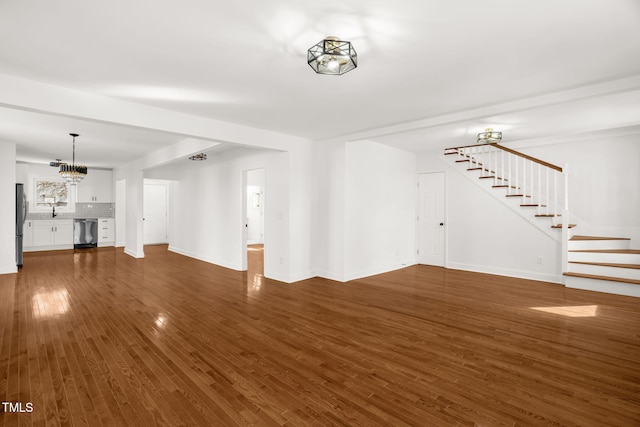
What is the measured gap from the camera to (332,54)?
2.26 meters

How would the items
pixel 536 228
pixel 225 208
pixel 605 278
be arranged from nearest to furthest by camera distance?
pixel 605 278, pixel 536 228, pixel 225 208

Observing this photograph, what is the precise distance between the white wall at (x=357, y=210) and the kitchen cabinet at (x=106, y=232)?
8.26 metres

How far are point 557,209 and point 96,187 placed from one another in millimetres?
12942

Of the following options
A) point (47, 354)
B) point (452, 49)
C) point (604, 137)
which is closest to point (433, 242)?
point (604, 137)

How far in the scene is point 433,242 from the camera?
729 centimetres

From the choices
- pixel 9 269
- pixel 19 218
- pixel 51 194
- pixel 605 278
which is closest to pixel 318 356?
pixel 605 278

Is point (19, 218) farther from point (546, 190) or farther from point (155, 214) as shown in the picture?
point (546, 190)

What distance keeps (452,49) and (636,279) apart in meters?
5.00

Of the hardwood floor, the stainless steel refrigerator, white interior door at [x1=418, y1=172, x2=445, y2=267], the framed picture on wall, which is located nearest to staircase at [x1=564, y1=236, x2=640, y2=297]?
Answer: the hardwood floor

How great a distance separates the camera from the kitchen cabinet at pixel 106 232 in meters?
10.3

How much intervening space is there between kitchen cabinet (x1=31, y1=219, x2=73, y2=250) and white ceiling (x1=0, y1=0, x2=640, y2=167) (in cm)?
633

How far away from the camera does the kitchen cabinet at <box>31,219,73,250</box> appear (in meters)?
9.22

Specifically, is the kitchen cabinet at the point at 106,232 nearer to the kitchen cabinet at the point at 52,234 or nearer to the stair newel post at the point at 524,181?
the kitchen cabinet at the point at 52,234

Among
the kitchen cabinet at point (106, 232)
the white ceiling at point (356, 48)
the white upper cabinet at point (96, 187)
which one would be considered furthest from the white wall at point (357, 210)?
the white upper cabinet at point (96, 187)
